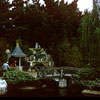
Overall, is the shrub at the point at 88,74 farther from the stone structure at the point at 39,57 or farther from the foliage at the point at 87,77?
the stone structure at the point at 39,57

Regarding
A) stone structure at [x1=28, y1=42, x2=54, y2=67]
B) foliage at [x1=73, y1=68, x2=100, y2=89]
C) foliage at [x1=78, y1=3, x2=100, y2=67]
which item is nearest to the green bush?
foliage at [x1=73, y1=68, x2=100, y2=89]

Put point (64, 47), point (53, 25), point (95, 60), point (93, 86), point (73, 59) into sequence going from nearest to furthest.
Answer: point (93, 86) < point (95, 60) < point (73, 59) < point (64, 47) < point (53, 25)

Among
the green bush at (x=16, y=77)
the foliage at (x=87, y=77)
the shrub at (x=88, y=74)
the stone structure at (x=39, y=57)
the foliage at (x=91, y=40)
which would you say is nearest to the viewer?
the foliage at (x=87, y=77)

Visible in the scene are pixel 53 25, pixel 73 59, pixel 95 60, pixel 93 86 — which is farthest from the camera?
pixel 53 25

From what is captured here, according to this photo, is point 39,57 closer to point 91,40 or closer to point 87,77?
point 87,77

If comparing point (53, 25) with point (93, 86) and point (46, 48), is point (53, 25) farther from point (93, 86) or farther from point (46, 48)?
point (93, 86)

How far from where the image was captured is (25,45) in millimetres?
29641

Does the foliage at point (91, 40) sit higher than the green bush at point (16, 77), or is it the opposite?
the foliage at point (91, 40)

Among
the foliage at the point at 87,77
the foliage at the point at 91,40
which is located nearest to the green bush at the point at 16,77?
the foliage at the point at 87,77

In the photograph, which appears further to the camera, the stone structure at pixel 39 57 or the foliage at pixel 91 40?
the stone structure at pixel 39 57

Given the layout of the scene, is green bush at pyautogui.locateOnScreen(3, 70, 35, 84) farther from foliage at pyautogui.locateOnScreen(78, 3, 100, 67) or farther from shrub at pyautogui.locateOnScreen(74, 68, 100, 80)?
foliage at pyautogui.locateOnScreen(78, 3, 100, 67)

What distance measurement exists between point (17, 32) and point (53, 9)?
6156 mm

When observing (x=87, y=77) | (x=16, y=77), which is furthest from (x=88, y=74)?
(x=16, y=77)

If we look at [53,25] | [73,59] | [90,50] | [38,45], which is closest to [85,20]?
[90,50]
